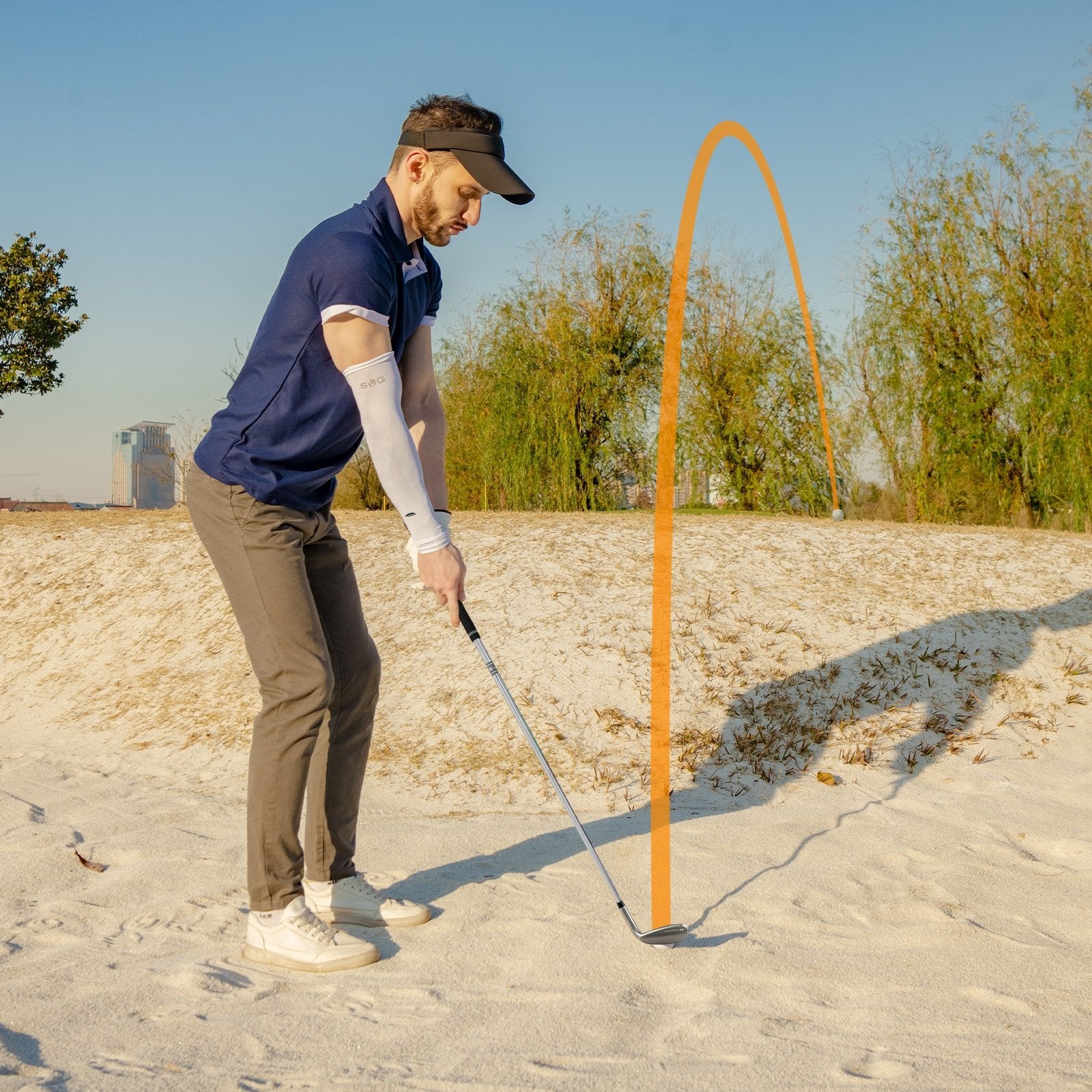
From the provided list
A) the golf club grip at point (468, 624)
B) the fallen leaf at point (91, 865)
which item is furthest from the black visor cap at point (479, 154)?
the fallen leaf at point (91, 865)

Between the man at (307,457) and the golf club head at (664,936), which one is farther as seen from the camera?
the golf club head at (664,936)

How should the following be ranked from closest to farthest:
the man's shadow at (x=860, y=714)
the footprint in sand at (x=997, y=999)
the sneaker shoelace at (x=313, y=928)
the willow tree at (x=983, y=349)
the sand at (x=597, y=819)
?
the sand at (x=597, y=819) < the footprint in sand at (x=997, y=999) < the sneaker shoelace at (x=313, y=928) < the man's shadow at (x=860, y=714) < the willow tree at (x=983, y=349)

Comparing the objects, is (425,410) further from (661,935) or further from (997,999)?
(997,999)

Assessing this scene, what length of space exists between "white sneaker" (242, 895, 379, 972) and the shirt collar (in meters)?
1.82

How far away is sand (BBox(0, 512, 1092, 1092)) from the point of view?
242 centimetres

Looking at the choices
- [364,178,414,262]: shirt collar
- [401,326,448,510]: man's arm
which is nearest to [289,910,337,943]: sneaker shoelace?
[401,326,448,510]: man's arm

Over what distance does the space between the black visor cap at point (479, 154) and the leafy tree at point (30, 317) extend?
21.8 m

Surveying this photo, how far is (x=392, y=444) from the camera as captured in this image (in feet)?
9.12

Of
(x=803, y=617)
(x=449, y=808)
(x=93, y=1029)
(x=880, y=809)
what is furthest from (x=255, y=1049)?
(x=803, y=617)

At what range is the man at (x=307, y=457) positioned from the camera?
9.14 feet

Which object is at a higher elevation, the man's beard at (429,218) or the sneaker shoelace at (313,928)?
the man's beard at (429,218)

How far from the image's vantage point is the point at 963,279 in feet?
44.5

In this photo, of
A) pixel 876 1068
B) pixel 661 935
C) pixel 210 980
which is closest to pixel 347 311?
pixel 210 980

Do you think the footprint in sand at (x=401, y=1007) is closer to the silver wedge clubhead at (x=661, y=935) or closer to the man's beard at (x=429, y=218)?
the silver wedge clubhead at (x=661, y=935)
